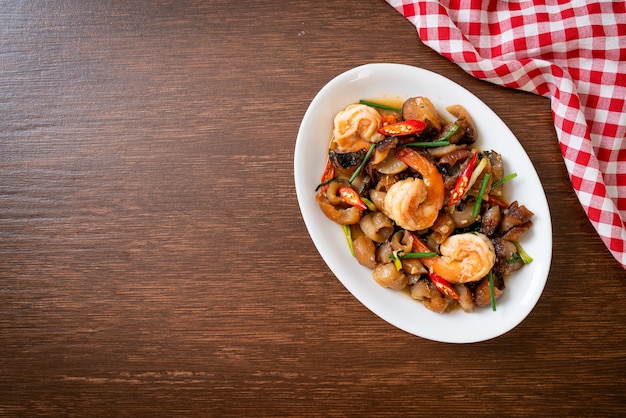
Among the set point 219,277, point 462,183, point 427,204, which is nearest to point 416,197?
point 427,204

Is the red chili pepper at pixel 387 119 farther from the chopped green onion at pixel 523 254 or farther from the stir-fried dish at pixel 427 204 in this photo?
the chopped green onion at pixel 523 254

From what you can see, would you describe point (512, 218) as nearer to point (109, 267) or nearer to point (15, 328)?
point (109, 267)

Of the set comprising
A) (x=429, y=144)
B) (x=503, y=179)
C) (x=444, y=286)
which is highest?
(x=429, y=144)

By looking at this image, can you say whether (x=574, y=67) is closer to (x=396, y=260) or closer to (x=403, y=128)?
(x=403, y=128)

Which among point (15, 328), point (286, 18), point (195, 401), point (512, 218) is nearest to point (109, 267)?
point (15, 328)

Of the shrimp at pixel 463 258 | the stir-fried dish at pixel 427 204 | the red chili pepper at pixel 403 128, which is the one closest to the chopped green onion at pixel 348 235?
the stir-fried dish at pixel 427 204
